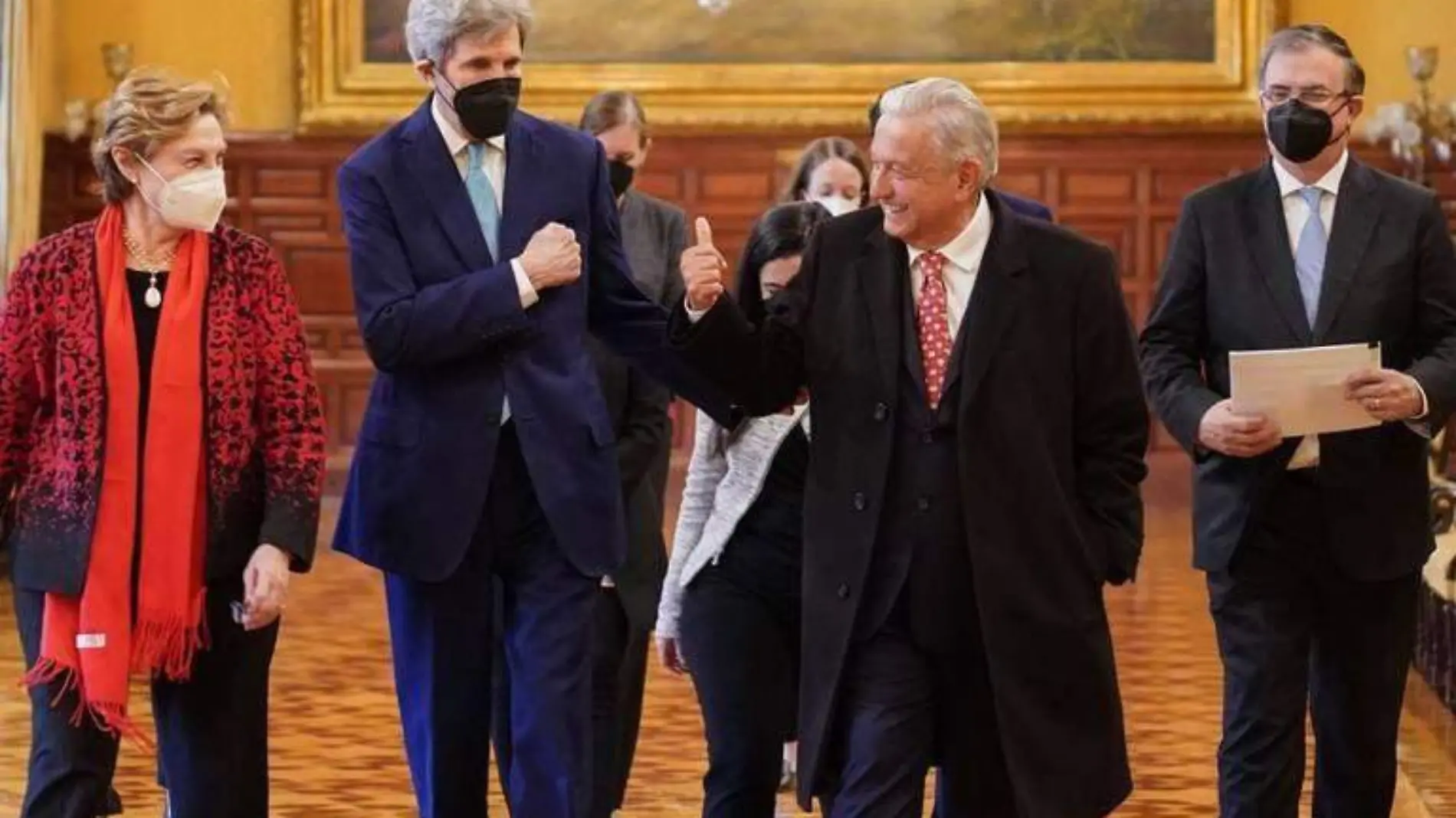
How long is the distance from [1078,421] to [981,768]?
2.05 feet

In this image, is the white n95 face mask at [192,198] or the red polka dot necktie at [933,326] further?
the white n95 face mask at [192,198]

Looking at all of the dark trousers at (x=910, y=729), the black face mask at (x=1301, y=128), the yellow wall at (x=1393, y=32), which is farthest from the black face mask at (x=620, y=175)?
the yellow wall at (x=1393, y=32)

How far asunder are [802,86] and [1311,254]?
10.1m

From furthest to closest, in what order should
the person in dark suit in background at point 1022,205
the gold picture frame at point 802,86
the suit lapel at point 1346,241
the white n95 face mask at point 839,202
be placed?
the gold picture frame at point 802,86, the white n95 face mask at point 839,202, the suit lapel at point 1346,241, the person in dark suit in background at point 1022,205

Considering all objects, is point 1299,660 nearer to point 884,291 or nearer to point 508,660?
point 884,291

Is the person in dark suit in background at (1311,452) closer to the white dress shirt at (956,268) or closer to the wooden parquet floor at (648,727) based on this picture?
the white dress shirt at (956,268)

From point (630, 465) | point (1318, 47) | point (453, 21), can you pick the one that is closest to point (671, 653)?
point (630, 465)

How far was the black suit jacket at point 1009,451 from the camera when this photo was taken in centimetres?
471

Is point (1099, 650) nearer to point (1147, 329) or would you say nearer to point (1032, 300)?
point (1032, 300)

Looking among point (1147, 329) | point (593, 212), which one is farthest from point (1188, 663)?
point (593, 212)

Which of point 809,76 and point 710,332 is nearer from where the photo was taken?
point 710,332

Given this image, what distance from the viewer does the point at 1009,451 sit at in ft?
15.4

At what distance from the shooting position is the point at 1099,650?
4.82 meters

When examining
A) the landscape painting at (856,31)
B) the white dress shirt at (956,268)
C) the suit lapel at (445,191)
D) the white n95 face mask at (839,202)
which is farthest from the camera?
the landscape painting at (856,31)
